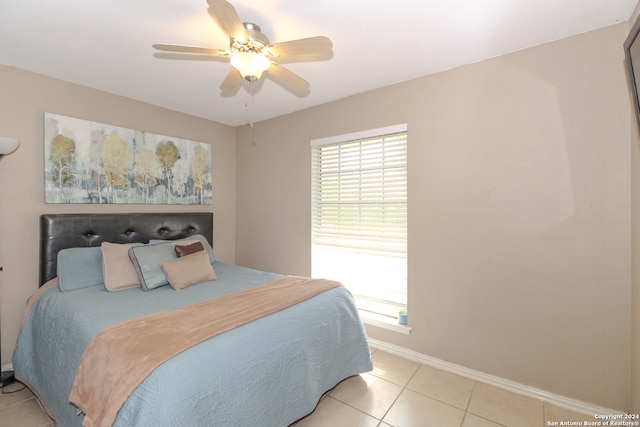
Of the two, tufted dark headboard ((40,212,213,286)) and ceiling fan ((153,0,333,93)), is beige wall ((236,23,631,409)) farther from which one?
tufted dark headboard ((40,212,213,286))

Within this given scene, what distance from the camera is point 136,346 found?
4.41 ft

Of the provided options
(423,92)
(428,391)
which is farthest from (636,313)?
(423,92)

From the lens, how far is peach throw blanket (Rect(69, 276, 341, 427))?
4.03 feet

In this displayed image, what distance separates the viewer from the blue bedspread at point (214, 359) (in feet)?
3.96

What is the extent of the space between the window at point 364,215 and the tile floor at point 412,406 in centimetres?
69

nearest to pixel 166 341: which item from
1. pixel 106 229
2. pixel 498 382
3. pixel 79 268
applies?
pixel 79 268

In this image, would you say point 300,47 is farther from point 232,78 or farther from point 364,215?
point 364,215

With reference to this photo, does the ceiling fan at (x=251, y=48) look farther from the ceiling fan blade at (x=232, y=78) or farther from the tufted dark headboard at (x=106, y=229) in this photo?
the tufted dark headboard at (x=106, y=229)

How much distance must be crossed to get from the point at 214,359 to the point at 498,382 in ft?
6.75

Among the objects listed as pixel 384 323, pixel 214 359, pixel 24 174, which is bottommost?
pixel 384 323

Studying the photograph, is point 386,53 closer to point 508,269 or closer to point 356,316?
point 508,269

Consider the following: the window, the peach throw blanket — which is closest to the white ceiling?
the window

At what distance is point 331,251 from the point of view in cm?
313

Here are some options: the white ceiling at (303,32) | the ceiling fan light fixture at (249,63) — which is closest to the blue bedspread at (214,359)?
the ceiling fan light fixture at (249,63)
